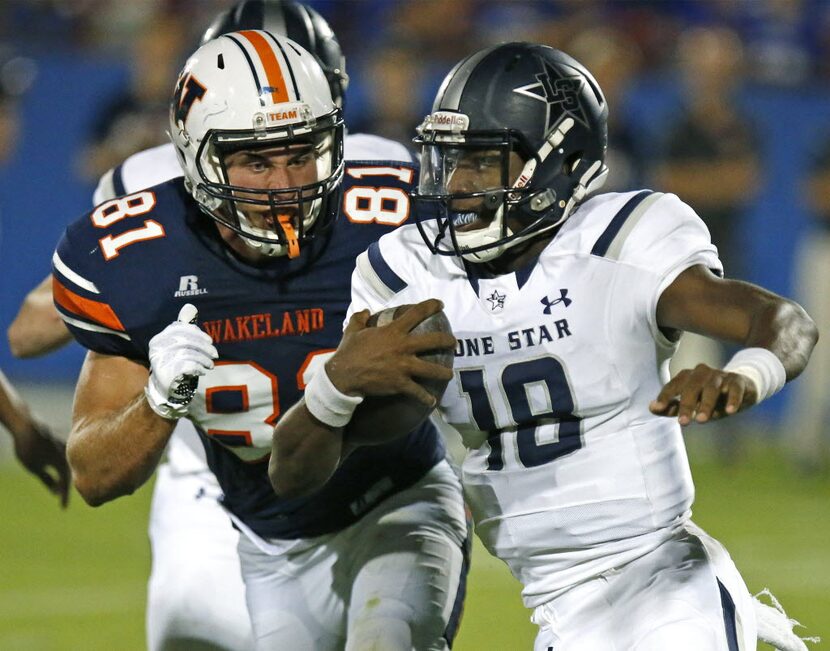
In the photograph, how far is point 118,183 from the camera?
4219 mm

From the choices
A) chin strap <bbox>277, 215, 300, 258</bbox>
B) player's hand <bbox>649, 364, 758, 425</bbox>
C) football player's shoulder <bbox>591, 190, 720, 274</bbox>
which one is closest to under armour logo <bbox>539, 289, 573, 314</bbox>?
football player's shoulder <bbox>591, 190, 720, 274</bbox>

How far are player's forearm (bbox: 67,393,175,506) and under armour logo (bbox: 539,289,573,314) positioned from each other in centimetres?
90

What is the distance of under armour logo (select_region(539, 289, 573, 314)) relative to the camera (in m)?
2.98

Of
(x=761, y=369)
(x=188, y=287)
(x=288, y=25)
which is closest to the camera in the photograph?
(x=761, y=369)

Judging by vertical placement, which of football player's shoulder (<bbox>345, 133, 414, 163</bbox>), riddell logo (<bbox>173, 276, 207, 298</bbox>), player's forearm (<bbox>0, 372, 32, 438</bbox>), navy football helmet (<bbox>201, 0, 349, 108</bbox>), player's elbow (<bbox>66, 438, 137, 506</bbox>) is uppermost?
navy football helmet (<bbox>201, 0, 349, 108</bbox>)

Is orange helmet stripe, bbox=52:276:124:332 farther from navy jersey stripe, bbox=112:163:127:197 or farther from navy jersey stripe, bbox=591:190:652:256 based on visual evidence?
navy jersey stripe, bbox=591:190:652:256

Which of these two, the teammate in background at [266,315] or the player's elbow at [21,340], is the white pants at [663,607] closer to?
the teammate in background at [266,315]

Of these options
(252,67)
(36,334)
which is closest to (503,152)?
(252,67)

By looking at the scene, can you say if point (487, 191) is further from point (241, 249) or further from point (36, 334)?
point (36, 334)

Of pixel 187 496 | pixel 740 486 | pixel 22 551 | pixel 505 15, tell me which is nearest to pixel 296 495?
pixel 187 496

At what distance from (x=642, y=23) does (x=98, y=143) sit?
398 centimetres

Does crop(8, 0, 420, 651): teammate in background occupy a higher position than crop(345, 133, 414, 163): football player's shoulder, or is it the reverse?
crop(345, 133, 414, 163): football player's shoulder

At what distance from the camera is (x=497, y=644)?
16.9 ft

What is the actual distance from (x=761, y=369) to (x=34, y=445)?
2.37 m
